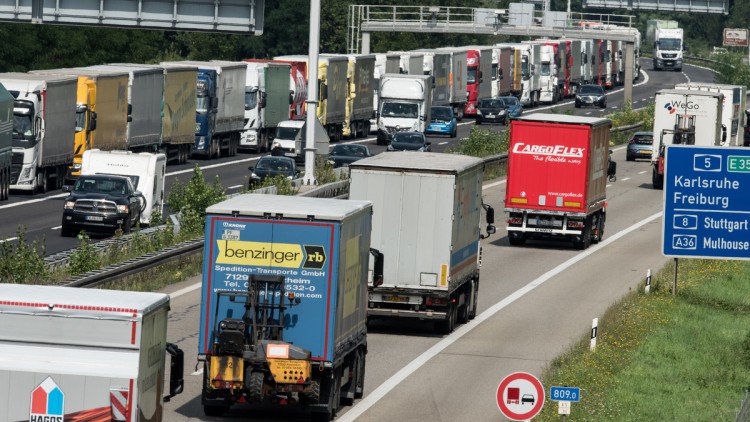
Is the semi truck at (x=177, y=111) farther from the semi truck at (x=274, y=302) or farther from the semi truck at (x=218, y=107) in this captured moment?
the semi truck at (x=274, y=302)

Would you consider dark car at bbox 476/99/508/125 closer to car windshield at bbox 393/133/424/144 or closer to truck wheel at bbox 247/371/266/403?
car windshield at bbox 393/133/424/144

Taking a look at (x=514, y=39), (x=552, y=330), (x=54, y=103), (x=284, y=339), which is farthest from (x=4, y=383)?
(x=514, y=39)

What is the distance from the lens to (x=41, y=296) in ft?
49.1

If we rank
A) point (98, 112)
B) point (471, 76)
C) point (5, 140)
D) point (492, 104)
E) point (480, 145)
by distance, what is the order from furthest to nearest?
point (471, 76)
point (492, 104)
point (480, 145)
point (98, 112)
point (5, 140)

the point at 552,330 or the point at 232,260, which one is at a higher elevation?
the point at 232,260

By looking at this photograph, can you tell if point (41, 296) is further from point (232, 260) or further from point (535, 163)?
point (535, 163)

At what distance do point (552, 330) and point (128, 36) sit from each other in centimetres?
8483

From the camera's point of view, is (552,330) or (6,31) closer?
(552,330)

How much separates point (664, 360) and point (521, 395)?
10.7 m

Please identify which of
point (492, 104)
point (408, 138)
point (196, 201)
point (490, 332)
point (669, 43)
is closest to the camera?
point (490, 332)

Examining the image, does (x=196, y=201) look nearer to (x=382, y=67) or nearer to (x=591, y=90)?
(x=382, y=67)

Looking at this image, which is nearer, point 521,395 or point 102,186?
point 521,395

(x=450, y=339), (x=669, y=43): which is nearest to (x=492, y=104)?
(x=450, y=339)

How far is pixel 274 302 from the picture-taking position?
2094cm
